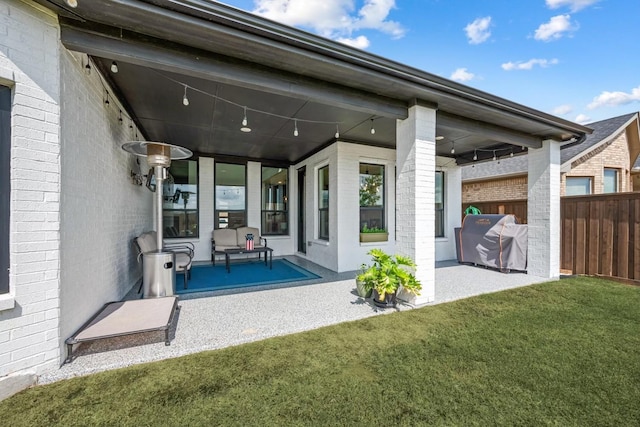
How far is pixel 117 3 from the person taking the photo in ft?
6.45

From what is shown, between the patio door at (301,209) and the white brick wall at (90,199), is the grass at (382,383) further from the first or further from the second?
the patio door at (301,209)

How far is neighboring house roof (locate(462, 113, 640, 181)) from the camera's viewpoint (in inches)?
347

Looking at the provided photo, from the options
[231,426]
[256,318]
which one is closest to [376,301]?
[256,318]

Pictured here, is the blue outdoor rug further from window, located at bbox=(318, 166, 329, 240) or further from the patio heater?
window, located at bbox=(318, 166, 329, 240)

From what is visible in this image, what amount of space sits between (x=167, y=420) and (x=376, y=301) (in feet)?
8.79

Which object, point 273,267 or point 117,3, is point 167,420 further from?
point 273,267

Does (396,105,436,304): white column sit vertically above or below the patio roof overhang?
below

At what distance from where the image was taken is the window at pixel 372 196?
629 cm

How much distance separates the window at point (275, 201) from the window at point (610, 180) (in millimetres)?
11046

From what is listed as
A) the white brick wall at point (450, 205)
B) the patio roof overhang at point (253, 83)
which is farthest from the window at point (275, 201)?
the white brick wall at point (450, 205)

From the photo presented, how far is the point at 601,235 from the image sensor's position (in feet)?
17.0

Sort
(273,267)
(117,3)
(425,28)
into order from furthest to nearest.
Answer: (273,267) < (425,28) < (117,3)

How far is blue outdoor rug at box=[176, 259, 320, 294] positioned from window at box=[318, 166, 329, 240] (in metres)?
1.09

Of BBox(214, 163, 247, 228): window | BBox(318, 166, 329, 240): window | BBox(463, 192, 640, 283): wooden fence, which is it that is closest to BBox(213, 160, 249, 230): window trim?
BBox(214, 163, 247, 228): window
